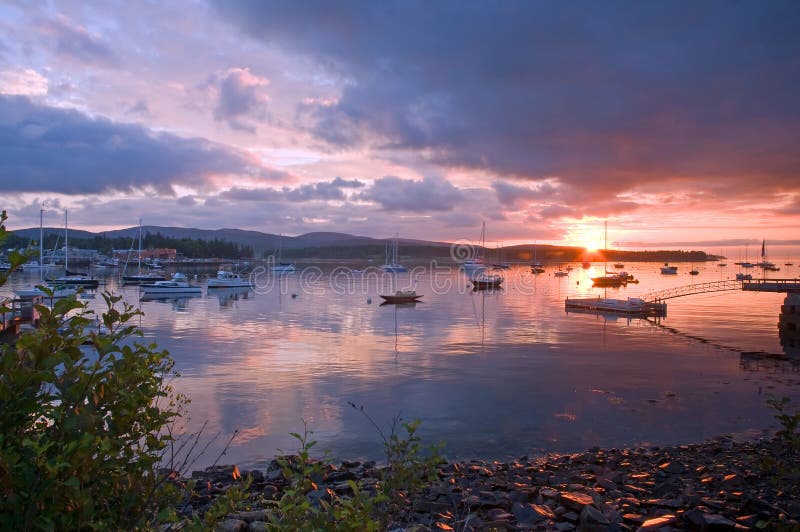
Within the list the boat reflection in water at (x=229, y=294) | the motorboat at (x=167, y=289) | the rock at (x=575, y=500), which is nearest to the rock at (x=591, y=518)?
the rock at (x=575, y=500)

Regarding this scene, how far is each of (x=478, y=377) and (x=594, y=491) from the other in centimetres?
1214

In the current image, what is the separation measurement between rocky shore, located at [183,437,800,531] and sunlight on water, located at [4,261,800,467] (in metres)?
1.64

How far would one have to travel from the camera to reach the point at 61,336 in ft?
9.83

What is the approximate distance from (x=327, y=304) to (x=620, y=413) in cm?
3935

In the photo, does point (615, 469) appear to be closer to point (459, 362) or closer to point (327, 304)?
point (459, 362)

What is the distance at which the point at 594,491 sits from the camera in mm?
8523

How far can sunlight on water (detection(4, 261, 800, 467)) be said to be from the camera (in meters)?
13.8

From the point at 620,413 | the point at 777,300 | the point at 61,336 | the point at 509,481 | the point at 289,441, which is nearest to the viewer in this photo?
the point at 61,336

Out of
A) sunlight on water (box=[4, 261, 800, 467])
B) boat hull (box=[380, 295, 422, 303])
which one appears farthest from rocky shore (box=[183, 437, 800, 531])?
boat hull (box=[380, 295, 422, 303])

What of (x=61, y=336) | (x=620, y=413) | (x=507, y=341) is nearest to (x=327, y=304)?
(x=507, y=341)

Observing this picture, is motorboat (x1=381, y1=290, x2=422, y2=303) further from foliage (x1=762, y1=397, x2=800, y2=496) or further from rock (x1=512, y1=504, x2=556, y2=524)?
rock (x1=512, y1=504, x2=556, y2=524)

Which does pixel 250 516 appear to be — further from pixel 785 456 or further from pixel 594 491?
pixel 785 456

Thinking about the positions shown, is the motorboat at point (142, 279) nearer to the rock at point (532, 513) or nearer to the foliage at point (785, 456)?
the rock at point (532, 513)

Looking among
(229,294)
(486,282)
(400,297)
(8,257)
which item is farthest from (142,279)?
(8,257)
